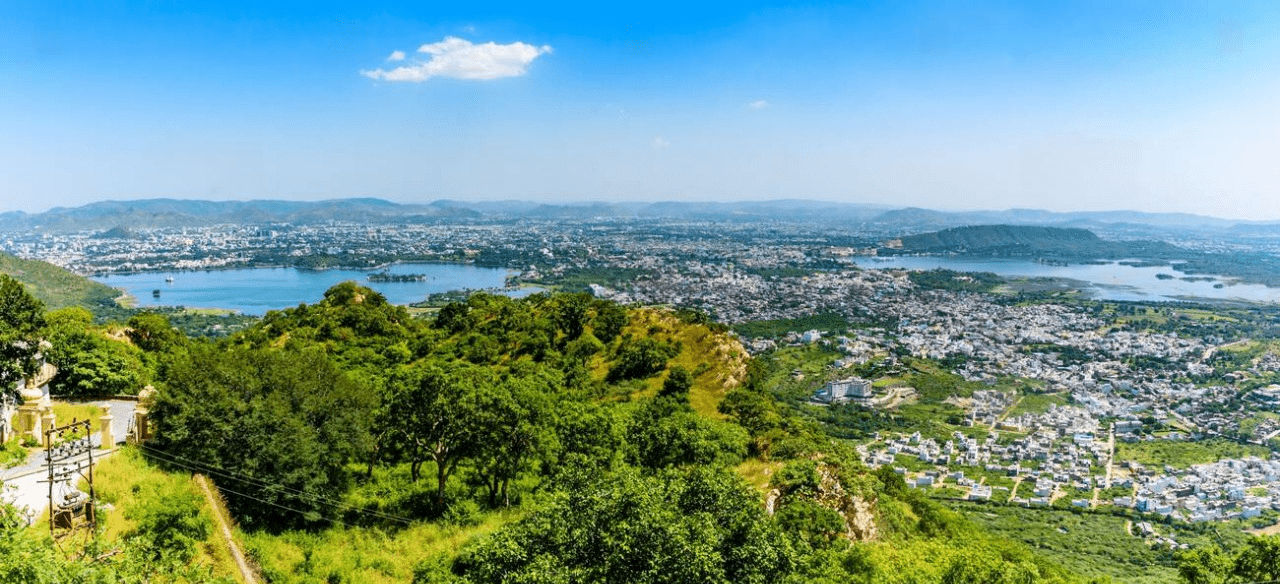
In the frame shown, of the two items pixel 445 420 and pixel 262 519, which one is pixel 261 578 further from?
pixel 445 420

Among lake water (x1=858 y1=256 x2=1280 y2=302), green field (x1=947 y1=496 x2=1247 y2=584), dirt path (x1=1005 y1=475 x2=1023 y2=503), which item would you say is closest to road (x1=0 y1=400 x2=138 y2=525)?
green field (x1=947 y1=496 x2=1247 y2=584)

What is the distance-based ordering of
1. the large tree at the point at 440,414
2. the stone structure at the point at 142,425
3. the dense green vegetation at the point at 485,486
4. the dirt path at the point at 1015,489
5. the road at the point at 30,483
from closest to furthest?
the dense green vegetation at the point at 485,486 → the road at the point at 30,483 → the stone structure at the point at 142,425 → the large tree at the point at 440,414 → the dirt path at the point at 1015,489

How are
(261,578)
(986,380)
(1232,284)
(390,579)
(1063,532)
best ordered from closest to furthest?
(261,578)
(390,579)
(1063,532)
(986,380)
(1232,284)

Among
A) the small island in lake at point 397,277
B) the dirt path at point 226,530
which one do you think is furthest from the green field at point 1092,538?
the small island in lake at point 397,277

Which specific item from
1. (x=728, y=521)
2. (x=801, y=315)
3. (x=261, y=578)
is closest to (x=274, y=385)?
(x=261, y=578)

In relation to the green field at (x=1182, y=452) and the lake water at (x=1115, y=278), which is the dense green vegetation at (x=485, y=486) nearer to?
the green field at (x=1182, y=452)

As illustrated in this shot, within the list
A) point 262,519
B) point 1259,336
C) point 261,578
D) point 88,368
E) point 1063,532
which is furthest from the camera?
point 1259,336
